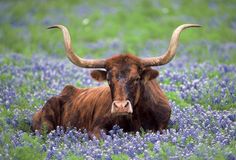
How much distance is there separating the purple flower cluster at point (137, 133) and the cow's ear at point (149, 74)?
0.86 meters

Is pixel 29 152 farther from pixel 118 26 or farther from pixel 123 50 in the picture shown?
pixel 118 26

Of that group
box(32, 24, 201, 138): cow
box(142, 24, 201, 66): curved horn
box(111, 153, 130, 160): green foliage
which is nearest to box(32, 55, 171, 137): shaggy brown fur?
box(32, 24, 201, 138): cow

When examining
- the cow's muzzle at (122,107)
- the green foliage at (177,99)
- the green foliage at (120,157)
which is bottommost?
the green foliage at (120,157)

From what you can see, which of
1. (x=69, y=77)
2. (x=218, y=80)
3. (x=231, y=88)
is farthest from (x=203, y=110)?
(x=69, y=77)

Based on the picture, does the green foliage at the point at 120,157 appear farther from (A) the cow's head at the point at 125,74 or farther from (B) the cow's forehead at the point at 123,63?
(B) the cow's forehead at the point at 123,63

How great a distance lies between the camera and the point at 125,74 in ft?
30.9

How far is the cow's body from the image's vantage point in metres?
9.98

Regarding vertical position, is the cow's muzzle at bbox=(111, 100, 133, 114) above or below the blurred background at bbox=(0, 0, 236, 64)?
below

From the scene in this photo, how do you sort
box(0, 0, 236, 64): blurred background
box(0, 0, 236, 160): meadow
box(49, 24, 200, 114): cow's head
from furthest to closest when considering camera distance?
box(0, 0, 236, 64): blurred background, box(49, 24, 200, 114): cow's head, box(0, 0, 236, 160): meadow

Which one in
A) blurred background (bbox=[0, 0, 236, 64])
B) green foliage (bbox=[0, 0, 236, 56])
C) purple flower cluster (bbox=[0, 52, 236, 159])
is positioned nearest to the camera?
purple flower cluster (bbox=[0, 52, 236, 159])

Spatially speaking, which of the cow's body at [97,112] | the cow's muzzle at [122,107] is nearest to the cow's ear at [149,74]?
the cow's body at [97,112]

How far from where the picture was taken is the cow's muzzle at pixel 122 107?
9.01 metres

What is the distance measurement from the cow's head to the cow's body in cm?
35

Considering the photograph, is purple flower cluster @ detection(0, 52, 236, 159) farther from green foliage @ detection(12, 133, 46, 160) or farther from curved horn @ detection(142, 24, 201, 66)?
curved horn @ detection(142, 24, 201, 66)
